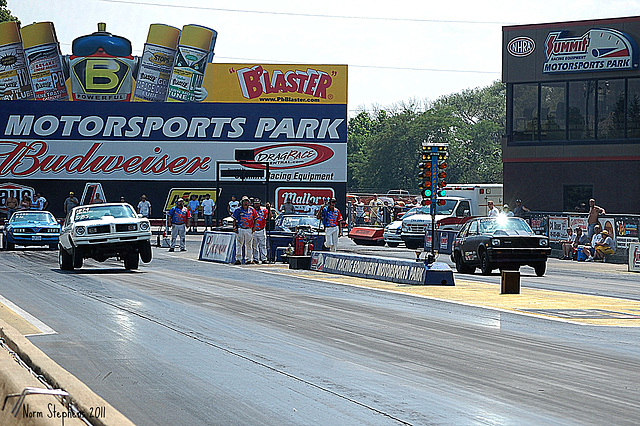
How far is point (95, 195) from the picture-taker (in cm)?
5153

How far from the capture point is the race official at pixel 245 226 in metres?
26.2

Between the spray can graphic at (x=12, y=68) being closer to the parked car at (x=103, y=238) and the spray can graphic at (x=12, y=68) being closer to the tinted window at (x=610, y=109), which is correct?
the tinted window at (x=610, y=109)

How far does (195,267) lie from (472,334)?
1439cm

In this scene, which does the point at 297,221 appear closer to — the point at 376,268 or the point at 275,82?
the point at 376,268

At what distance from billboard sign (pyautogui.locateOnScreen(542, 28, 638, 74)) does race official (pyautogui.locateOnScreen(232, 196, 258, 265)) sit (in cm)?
2216

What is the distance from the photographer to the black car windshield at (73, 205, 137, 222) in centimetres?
2320

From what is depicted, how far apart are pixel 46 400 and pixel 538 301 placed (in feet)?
39.6

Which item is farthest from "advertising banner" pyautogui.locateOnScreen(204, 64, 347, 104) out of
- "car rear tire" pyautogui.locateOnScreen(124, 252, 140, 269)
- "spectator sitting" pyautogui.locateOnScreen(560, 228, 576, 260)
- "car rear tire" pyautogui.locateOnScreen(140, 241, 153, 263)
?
"car rear tire" pyautogui.locateOnScreen(140, 241, 153, 263)

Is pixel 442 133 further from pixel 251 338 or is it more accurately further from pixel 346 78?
pixel 251 338

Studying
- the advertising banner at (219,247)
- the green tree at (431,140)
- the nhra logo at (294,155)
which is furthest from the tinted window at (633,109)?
the green tree at (431,140)

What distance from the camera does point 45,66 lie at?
52312mm

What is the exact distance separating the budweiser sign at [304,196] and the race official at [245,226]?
25.1 meters

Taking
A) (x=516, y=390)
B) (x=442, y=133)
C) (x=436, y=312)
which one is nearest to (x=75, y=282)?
(x=436, y=312)

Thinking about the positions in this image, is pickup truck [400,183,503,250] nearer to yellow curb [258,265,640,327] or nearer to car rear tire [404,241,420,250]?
car rear tire [404,241,420,250]
